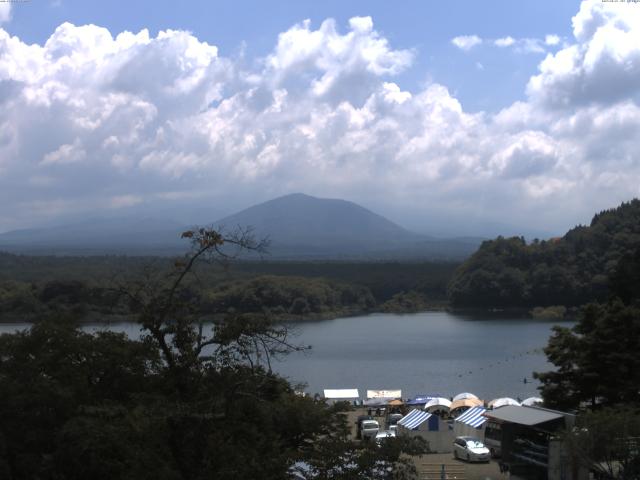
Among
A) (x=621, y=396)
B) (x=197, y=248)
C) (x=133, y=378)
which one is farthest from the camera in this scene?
(x=621, y=396)

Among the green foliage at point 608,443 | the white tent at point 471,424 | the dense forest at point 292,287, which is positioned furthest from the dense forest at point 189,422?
the dense forest at point 292,287

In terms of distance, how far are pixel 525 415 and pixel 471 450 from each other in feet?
5.79

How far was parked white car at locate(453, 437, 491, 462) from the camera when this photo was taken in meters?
11.6

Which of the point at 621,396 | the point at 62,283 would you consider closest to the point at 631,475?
the point at 621,396

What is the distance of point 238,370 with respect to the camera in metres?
5.37

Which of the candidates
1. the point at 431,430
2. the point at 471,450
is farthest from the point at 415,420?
the point at 471,450

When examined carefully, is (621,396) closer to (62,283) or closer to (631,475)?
(631,475)

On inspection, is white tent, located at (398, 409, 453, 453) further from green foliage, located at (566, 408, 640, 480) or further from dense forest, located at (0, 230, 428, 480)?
dense forest, located at (0, 230, 428, 480)

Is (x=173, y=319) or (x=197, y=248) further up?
(x=197, y=248)

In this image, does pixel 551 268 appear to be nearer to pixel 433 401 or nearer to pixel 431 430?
pixel 433 401

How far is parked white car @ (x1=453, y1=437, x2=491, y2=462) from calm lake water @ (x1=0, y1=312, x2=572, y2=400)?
7.64 metres

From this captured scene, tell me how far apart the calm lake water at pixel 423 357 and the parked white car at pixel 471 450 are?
7.64 meters

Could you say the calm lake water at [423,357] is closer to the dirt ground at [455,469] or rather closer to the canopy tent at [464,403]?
the canopy tent at [464,403]

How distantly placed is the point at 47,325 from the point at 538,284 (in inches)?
1994
